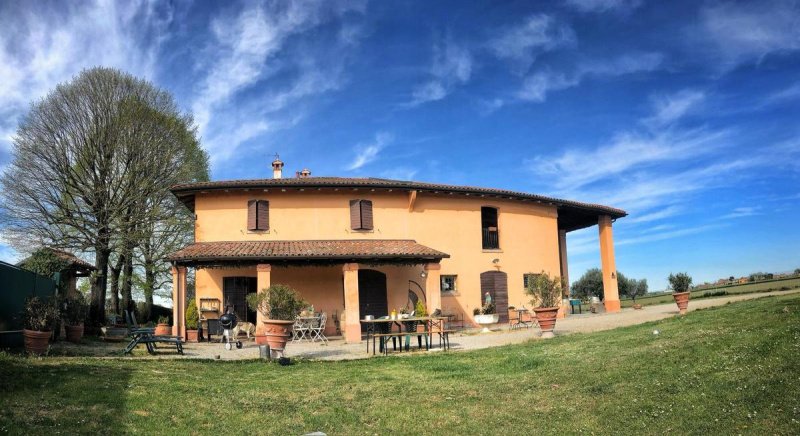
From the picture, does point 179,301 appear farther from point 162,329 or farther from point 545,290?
point 545,290

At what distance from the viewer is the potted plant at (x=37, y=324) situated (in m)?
10.8

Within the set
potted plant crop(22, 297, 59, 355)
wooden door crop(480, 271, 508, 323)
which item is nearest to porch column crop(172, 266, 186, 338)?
potted plant crop(22, 297, 59, 355)

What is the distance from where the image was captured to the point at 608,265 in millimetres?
25500

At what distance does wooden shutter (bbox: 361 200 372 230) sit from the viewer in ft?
68.9

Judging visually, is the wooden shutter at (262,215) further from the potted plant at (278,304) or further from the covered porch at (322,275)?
the potted plant at (278,304)

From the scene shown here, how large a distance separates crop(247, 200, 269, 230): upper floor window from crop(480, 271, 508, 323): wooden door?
8866 mm

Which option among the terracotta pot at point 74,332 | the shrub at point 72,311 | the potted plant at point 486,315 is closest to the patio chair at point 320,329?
the potted plant at point 486,315

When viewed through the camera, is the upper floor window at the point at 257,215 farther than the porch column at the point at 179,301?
Yes

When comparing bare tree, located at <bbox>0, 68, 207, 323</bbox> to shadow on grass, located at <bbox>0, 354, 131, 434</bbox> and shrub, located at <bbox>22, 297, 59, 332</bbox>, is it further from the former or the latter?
shadow on grass, located at <bbox>0, 354, 131, 434</bbox>

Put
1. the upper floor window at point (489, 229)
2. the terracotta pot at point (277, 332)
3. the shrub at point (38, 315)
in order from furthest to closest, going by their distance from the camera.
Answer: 1. the upper floor window at point (489, 229)
2. the terracotta pot at point (277, 332)
3. the shrub at point (38, 315)

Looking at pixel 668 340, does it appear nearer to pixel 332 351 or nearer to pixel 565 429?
pixel 565 429

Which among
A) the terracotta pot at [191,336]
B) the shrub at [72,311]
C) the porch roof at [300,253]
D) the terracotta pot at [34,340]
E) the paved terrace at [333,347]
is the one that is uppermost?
the porch roof at [300,253]

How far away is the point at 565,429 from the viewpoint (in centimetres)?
588

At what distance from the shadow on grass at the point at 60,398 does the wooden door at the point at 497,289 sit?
15.5m
